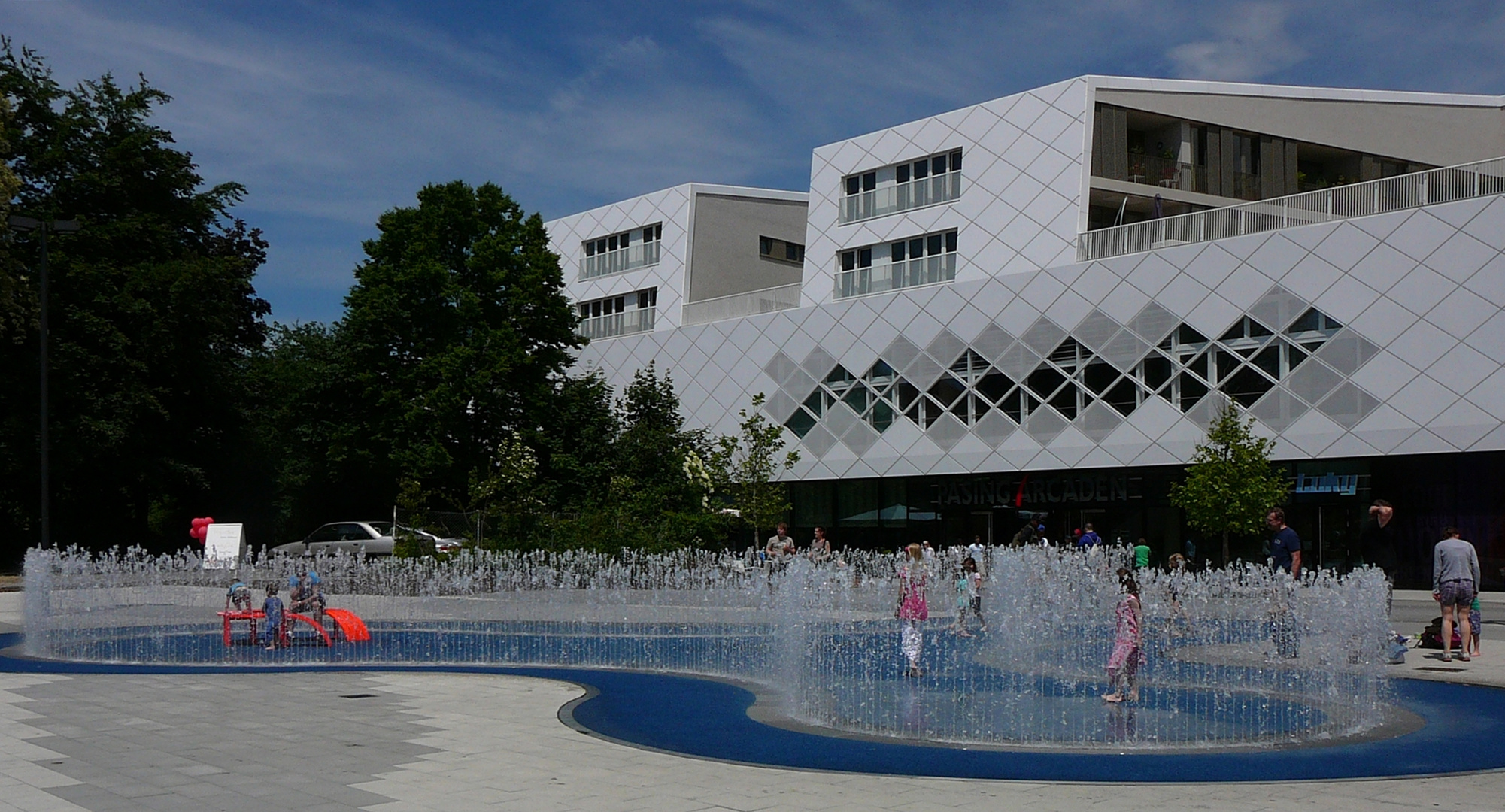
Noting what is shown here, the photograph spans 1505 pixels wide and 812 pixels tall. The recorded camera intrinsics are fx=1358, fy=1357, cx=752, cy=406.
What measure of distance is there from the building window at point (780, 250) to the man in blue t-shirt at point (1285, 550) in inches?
1622

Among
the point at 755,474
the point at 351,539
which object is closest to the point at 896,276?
the point at 755,474

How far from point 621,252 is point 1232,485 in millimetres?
31212

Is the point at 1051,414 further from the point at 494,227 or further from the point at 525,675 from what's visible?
the point at 525,675

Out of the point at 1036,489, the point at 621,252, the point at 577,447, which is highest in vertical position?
the point at 621,252

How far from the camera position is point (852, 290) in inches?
1866

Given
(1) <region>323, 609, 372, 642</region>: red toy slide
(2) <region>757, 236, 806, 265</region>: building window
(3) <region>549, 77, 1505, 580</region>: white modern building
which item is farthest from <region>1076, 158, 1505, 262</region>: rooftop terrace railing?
(1) <region>323, 609, 372, 642</region>: red toy slide

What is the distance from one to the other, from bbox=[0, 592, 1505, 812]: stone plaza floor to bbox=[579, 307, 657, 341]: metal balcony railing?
Answer: 140ft

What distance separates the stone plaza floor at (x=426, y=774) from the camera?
27.1 feet

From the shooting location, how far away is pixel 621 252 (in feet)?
191

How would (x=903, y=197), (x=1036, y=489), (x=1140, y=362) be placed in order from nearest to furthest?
(x=1140, y=362)
(x=1036, y=489)
(x=903, y=197)

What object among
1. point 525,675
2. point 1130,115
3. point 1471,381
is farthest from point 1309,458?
point 525,675

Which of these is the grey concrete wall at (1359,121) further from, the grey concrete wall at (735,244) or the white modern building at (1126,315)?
the grey concrete wall at (735,244)

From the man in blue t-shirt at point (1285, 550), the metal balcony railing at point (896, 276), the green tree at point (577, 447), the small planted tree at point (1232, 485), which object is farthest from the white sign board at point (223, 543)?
the man in blue t-shirt at point (1285, 550)

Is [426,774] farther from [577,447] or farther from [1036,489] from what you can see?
[577,447]
